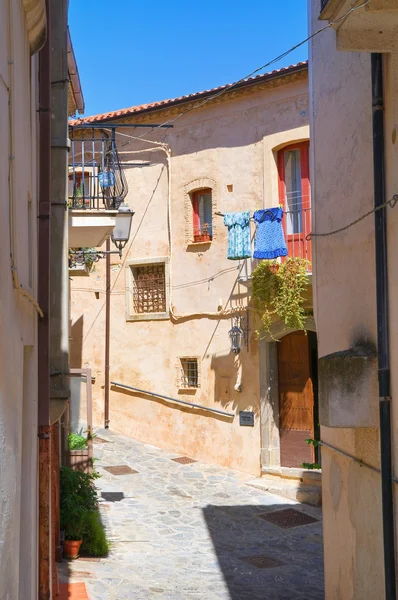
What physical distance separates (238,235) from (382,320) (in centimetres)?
1032

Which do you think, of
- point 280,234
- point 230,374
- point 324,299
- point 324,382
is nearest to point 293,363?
point 230,374

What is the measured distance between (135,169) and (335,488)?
42.2ft

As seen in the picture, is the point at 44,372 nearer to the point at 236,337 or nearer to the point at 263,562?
the point at 263,562

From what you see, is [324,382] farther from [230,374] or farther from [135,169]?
[135,169]

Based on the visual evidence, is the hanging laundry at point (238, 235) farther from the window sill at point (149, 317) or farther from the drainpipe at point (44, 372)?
the drainpipe at point (44, 372)

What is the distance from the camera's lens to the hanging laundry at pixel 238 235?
15500 mm

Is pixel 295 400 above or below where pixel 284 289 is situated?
below

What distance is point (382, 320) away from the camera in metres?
5.48

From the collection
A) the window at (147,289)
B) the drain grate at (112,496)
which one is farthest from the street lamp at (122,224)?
the window at (147,289)

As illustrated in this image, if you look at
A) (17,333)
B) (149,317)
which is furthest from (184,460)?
(17,333)

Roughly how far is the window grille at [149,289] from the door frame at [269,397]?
330 centimetres

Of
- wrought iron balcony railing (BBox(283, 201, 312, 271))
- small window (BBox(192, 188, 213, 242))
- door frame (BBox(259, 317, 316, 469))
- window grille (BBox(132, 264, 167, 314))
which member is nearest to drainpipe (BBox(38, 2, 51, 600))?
wrought iron balcony railing (BBox(283, 201, 312, 271))

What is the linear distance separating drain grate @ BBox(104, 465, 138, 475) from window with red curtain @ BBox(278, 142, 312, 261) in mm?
5863

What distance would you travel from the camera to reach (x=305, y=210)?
15.1 metres
